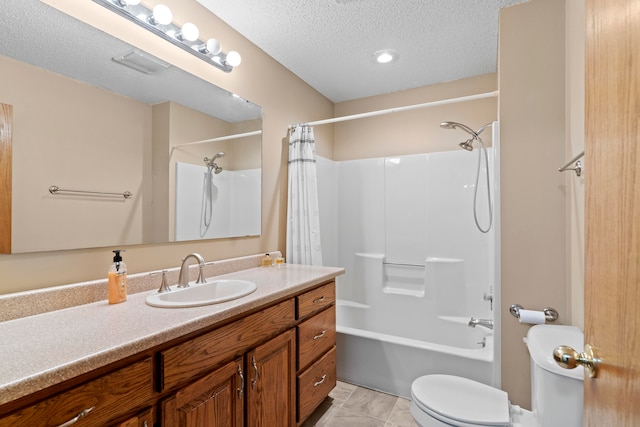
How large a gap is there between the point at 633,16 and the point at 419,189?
2.32 m

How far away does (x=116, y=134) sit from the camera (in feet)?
4.55

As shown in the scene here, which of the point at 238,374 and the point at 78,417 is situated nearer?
the point at 78,417

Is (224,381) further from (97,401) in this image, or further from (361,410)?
(361,410)

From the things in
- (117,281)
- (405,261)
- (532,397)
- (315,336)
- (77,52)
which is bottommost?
(532,397)

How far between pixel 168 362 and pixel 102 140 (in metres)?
0.99

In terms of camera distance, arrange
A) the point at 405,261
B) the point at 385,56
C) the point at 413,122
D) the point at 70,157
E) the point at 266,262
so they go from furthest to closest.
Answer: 1. the point at 413,122
2. the point at 405,261
3. the point at 385,56
4. the point at 266,262
5. the point at 70,157

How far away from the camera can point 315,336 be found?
178cm

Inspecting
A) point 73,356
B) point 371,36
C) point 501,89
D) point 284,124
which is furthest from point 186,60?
point 501,89

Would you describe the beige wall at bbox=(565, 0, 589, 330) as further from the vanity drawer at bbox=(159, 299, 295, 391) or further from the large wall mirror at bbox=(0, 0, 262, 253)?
the large wall mirror at bbox=(0, 0, 262, 253)

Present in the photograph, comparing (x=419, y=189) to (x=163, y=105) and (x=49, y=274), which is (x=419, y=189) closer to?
(x=163, y=105)

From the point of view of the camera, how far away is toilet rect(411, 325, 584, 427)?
98 cm

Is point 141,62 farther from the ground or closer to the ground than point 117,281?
farther from the ground

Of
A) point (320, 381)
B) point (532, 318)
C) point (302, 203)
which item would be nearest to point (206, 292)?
point (320, 381)

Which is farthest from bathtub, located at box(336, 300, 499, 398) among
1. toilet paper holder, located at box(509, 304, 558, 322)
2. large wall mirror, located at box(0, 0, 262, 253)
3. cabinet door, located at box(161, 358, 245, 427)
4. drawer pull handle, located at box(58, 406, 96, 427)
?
drawer pull handle, located at box(58, 406, 96, 427)
